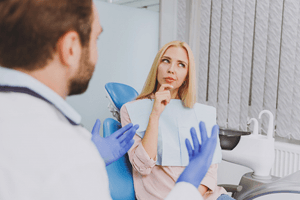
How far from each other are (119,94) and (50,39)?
1130 millimetres

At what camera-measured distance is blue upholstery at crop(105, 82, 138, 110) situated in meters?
1.51

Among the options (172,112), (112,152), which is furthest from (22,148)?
(172,112)

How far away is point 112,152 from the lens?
834 millimetres

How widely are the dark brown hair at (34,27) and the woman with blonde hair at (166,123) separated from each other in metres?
0.87

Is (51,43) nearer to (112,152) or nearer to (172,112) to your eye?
(112,152)

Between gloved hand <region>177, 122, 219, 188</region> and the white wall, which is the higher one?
the white wall

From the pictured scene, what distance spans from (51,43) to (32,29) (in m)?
0.03

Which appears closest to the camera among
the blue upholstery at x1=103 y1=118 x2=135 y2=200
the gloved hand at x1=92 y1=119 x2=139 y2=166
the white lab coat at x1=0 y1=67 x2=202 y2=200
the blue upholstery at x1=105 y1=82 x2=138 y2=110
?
the white lab coat at x1=0 y1=67 x2=202 y2=200

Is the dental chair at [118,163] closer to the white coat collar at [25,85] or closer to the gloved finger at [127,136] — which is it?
the gloved finger at [127,136]

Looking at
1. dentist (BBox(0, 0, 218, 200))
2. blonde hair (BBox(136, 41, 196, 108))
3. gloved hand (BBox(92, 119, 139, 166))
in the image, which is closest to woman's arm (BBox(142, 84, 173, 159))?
blonde hair (BBox(136, 41, 196, 108))

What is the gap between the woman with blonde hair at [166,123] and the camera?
1267 millimetres

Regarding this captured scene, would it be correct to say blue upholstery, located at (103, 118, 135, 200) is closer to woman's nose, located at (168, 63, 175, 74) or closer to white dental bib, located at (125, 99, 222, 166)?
white dental bib, located at (125, 99, 222, 166)

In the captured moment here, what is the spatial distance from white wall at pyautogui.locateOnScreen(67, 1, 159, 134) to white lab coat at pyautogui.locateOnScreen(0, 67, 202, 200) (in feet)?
6.25

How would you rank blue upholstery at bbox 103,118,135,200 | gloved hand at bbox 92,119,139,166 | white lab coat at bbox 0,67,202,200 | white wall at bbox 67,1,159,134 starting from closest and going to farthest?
white lab coat at bbox 0,67,202,200 < gloved hand at bbox 92,119,139,166 < blue upholstery at bbox 103,118,135,200 < white wall at bbox 67,1,159,134
